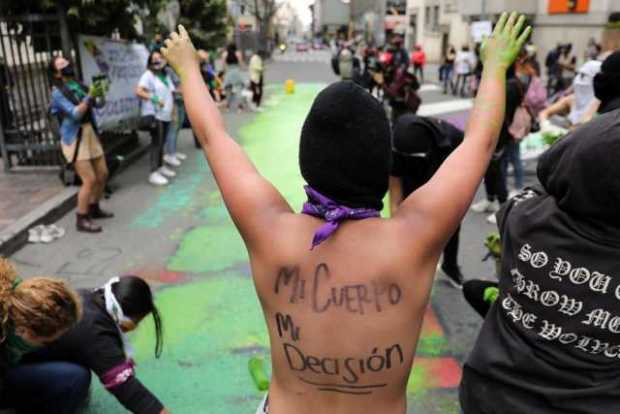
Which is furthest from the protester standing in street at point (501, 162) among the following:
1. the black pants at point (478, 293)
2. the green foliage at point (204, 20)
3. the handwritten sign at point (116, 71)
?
the green foliage at point (204, 20)

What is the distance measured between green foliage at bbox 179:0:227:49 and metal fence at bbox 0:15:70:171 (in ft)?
16.0

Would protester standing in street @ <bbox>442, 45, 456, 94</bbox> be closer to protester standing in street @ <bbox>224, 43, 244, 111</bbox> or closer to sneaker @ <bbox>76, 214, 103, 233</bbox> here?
protester standing in street @ <bbox>224, 43, 244, 111</bbox>

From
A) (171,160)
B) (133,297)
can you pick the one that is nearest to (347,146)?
(133,297)

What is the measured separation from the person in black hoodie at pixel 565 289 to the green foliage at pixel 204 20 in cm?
1148

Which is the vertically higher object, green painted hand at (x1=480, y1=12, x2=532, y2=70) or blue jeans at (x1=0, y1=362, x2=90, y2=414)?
green painted hand at (x1=480, y1=12, x2=532, y2=70)

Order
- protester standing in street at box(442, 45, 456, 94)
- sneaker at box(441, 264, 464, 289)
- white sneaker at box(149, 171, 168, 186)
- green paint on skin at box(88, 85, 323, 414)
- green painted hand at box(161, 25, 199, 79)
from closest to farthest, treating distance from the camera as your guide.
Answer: green painted hand at box(161, 25, 199, 79)
green paint on skin at box(88, 85, 323, 414)
sneaker at box(441, 264, 464, 289)
white sneaker at box(149, 171, 168, 186)
protester standing in street at box(442, 45, 456, 94)

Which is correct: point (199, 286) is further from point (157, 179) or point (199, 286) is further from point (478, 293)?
point (157, 179)

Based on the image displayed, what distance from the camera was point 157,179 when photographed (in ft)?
24.9

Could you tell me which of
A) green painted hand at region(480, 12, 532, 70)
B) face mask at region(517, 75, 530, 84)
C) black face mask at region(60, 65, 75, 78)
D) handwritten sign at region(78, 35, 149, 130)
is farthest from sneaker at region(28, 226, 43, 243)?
face mask at region(517, 75, 530, 84)

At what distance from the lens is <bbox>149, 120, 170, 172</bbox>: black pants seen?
7.64 metres

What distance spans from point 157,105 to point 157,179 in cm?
95

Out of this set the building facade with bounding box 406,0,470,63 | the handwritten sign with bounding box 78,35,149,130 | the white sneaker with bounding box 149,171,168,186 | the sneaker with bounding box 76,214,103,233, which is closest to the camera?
the sneaker with bounding box 76,214,103,233

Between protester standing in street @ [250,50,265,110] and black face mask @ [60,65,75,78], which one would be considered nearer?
black face mask @ [60,65,75,78]

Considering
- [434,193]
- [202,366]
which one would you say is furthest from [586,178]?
[202,366]
